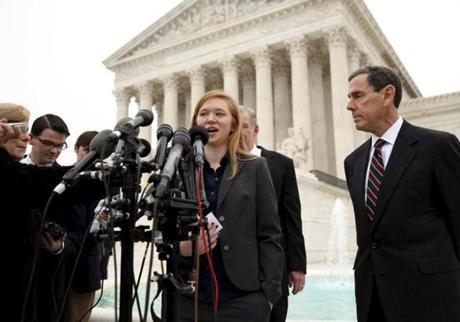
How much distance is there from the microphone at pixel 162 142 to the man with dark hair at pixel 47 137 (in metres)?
1.71

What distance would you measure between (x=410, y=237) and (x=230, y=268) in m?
1.14

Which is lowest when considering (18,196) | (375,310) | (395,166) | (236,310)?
(375,310)

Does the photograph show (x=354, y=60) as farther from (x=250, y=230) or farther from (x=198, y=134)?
(x=198, y=134)

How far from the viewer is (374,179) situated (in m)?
2.98

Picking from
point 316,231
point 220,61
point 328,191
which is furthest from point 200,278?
point 220,61

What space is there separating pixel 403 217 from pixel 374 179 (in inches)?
13.9

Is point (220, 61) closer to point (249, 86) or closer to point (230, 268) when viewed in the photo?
point (249, 86)

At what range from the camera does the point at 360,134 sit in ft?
85.0

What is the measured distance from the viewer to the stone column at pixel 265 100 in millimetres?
26656

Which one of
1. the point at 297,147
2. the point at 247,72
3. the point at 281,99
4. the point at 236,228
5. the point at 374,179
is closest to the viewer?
the point at 236,228

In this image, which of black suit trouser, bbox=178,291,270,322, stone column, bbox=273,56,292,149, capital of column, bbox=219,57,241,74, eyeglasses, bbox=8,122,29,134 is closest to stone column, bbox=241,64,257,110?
stone column, bbox=273,56,292,149

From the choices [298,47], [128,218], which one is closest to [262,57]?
[298,47]

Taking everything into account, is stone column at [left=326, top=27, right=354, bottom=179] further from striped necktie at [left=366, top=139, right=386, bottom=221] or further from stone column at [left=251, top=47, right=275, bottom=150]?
striped necktie at [left=366, top=139, right=386, bottom=221]

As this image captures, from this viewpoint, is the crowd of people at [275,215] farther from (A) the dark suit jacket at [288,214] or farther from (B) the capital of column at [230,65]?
(B) the capital of column at [230,65]
